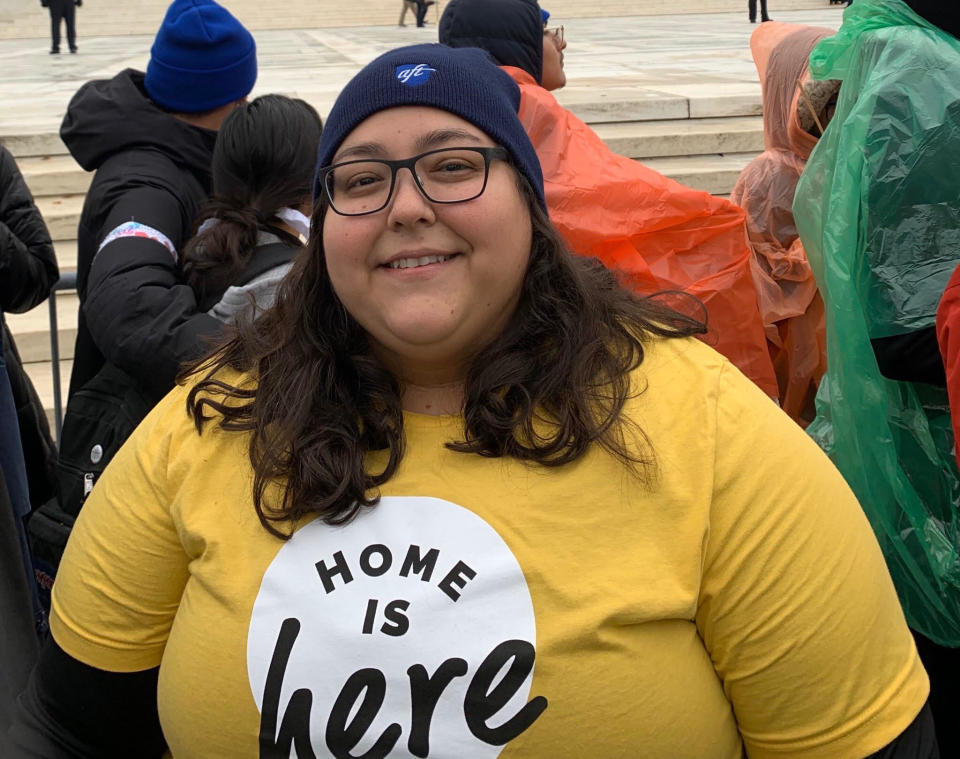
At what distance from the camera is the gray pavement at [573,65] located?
314 inches

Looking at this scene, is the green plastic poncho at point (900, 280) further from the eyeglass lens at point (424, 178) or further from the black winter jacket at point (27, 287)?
the black winter jacket at point (27, 287)

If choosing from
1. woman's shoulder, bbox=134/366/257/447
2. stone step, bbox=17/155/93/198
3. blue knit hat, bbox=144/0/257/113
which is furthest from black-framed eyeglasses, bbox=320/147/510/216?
stone step, bbox=17/155/93/198

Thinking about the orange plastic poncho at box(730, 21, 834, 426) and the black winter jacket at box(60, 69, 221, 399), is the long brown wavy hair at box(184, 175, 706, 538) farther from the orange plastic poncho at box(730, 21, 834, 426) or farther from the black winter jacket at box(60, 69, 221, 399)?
the orange plastic poncho at box(730, 21, 834, 426)

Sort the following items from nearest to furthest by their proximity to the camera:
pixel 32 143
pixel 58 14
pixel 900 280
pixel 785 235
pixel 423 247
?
pixel 423 247 → pixel 900 280 → pixel 785 235 → pixel 32 143 → pixel 58 14

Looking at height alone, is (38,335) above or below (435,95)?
below

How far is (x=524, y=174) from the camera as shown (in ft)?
4.90

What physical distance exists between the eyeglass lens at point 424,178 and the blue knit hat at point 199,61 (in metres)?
1.69

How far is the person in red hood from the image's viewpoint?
257 centimetres

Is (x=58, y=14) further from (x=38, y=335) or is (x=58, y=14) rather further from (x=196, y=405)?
(x=196, y=405)

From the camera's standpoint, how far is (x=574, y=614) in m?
1.29

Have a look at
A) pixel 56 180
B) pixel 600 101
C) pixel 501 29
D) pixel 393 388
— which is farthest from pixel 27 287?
pixel 600 101

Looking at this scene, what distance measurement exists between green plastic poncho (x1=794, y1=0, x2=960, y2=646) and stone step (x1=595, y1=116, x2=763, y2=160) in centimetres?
511

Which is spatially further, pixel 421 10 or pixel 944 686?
pixel 421 10

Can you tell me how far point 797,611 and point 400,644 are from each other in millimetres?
512
